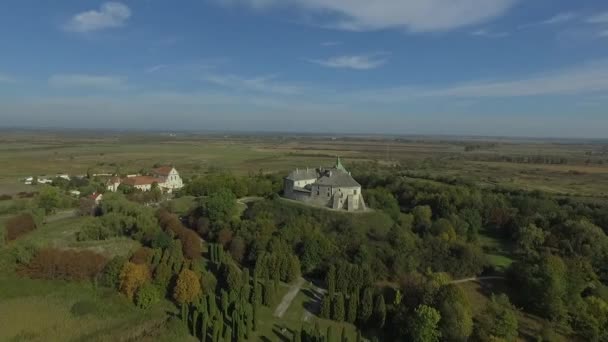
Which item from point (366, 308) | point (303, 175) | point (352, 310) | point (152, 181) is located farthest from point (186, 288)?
point (152, 181)

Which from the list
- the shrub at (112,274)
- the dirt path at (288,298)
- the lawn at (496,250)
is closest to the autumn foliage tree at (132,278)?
the shrub at (112,274)

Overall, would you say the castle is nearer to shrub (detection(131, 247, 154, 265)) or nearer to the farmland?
the farmland

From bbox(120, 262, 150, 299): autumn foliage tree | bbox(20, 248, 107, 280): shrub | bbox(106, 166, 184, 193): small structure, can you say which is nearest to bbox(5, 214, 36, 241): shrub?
bbox(20, 248, 107, 280): shrub

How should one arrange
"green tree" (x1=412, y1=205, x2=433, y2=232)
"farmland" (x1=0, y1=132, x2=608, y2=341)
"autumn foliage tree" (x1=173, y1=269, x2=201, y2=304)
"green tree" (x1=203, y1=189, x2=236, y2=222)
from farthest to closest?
"green tree" (x1=412, y1=205, x2=433, y2=232) → "green tree" (x1=203, y1=189, x2=236, y2=222) → "autumn foliage tree" (x1=173, y1=269, x2=201, y2=304) → "farmland" (x1=0, y1=132, x2=608, y2=341)

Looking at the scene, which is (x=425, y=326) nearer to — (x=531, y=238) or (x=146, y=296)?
(x=146, y=296)

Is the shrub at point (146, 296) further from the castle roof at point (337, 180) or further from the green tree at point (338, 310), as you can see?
the castle roof at point (337, 180)

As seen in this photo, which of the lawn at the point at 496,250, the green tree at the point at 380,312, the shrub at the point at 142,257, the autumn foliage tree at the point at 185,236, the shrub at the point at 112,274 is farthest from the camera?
the lawn at the point at 496,250

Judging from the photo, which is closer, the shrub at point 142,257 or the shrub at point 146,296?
the shrub at point 146,296

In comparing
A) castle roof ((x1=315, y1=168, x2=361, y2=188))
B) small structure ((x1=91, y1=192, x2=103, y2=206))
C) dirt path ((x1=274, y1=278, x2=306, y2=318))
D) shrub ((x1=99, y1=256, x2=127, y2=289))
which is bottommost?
dirt path ((x1=274, y1=278, x2=306, y2=318))
